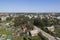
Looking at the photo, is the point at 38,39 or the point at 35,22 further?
the point at 35,22

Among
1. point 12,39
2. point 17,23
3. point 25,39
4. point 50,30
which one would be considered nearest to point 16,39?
point 12,39

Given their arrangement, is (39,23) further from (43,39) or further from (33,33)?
(43,39)

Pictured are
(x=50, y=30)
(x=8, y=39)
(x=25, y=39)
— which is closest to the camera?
(x=25, y=39)

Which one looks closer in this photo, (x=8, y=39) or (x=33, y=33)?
(x=8, y=39)

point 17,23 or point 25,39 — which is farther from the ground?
point 25,39

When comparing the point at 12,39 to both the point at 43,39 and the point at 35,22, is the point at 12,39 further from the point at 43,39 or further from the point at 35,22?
the point at 35,22

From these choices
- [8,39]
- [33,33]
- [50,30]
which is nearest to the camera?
[8,39]

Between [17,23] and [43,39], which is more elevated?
[43,39]

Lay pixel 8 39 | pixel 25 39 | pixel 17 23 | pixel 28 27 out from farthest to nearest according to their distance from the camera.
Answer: pixel 17 23, pixel 28 27, pixel 8 39, pixel 25 39

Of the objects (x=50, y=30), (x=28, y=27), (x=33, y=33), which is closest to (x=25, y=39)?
(x=33, y=33)
